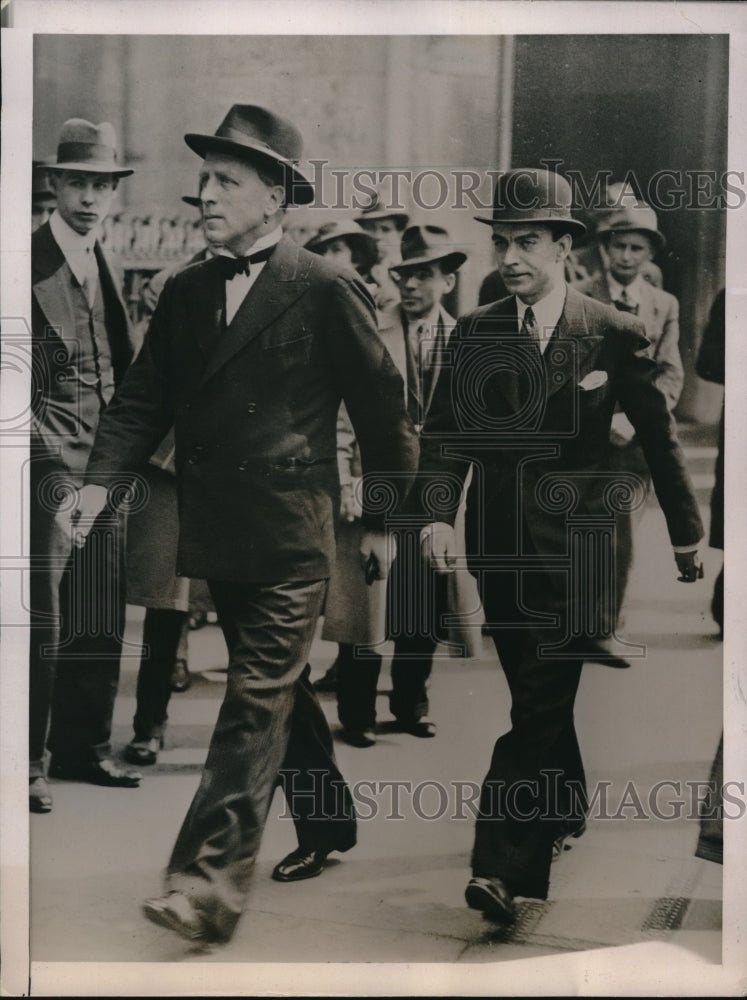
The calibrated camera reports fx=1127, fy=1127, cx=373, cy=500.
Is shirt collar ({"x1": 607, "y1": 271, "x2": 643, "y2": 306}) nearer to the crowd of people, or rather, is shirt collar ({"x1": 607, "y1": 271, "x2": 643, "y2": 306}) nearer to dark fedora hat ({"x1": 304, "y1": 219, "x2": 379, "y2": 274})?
the crowd of people

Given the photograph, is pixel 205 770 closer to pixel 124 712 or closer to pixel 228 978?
pixel 124 712

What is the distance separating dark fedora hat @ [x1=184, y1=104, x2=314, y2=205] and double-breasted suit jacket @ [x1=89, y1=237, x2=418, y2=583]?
20cm

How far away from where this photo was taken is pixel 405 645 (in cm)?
375

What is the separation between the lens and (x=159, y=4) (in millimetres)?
3766

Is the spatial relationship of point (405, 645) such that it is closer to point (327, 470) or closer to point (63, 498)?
point (327, 470)

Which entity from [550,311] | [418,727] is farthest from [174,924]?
[550,311]

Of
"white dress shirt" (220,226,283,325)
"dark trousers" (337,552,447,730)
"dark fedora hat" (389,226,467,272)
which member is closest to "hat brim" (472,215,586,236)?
"dark fedora hat" (389,226,467,272)

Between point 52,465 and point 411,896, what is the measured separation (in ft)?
6.14

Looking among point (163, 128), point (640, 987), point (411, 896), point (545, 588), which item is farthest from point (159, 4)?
point (640, 987)

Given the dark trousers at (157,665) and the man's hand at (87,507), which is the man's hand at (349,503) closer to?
the dark trousers at (157,665)

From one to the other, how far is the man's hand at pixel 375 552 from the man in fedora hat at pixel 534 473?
12cm

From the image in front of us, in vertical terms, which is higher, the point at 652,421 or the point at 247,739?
the point at 652,421

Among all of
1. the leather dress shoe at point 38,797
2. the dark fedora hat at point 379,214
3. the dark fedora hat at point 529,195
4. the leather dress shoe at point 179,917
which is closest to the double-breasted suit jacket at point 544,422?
the dark fedora hat at point 529,195

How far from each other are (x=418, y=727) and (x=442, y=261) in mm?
1553
